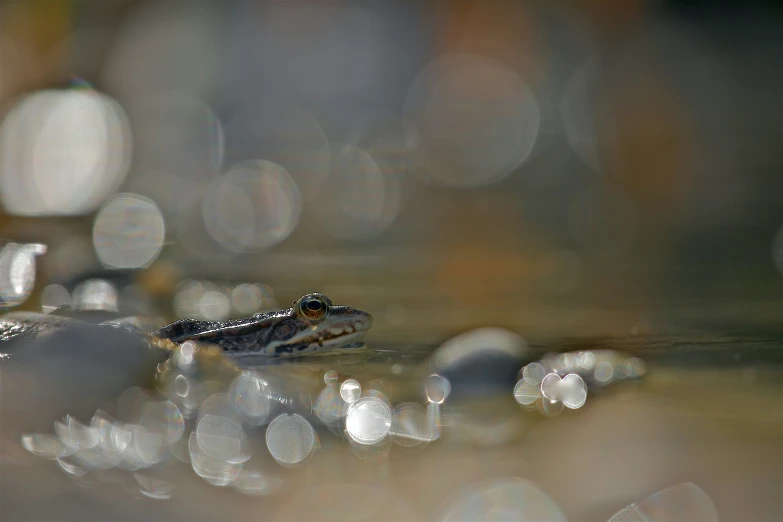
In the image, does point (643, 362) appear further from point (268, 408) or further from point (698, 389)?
point (268, 408)

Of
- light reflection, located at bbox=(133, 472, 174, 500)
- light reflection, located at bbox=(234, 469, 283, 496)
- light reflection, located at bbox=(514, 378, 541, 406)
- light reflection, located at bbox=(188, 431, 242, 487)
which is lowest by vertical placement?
light reflection, located at bbox=(514, 378, 541, 406)

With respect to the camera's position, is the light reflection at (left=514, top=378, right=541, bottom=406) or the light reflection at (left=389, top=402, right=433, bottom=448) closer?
the light reflection at (left=389, top=402, right=433, bottom=448)

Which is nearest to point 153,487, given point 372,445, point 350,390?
point 372,445

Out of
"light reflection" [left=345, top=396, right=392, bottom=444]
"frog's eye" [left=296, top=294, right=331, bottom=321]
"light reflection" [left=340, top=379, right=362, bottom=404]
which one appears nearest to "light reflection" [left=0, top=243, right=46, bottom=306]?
"frog's eye" [left=296, top=294, right=331, bottom=321]

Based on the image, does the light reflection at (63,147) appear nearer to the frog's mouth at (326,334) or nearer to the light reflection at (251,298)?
the light reflection at (251,298)

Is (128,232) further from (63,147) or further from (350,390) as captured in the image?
(63,147)

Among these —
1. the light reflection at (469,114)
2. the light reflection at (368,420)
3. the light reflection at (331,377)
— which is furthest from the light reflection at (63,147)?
the light reflection at (368,420)

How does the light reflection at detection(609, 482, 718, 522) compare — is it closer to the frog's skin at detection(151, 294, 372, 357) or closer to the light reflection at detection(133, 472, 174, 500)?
the light reflection at detection(133, 472, 174, 500)

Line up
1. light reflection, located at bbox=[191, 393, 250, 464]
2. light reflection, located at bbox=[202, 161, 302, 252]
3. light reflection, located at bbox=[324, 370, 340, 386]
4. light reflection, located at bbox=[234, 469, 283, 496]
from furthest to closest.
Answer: light reflection, located at bbox=[202, 161, 302, 252] → light reflection, located at bbox=[324, 370, 340, 386] → light reflection, located at bbox=[191, 393, 250, 464] → light reflection, located at bbox=[234, 469, 283, 496]
